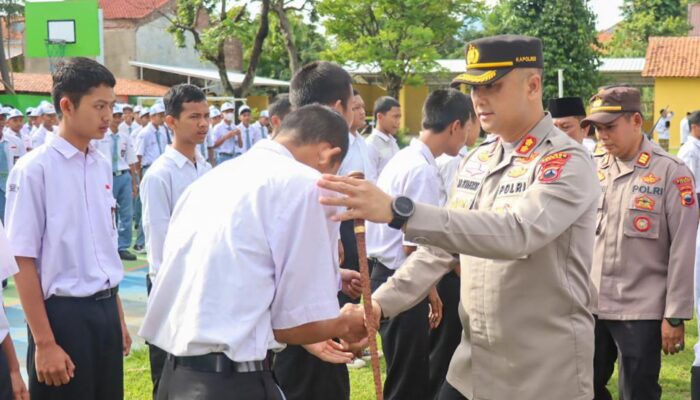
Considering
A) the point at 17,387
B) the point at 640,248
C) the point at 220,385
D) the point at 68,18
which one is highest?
the point at 68,18

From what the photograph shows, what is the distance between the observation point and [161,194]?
443 centimetres

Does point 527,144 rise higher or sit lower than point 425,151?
higher

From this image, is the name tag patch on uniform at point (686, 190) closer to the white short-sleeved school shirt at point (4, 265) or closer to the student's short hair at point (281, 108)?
the student's short hair at point (281, 108)

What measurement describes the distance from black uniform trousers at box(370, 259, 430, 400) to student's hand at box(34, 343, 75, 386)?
2023 mm

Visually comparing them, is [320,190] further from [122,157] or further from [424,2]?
[424,2]

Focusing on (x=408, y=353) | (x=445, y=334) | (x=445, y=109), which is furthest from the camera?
(x=445, y=334)

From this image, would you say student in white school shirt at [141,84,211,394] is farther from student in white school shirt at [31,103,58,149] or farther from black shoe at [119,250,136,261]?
student in white school shirt at [31,103,58,149]

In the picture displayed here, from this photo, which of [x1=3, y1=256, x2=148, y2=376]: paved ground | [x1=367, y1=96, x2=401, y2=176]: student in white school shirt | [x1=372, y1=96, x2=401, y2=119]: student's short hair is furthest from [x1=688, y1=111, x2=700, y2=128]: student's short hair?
[x1=3, y1=256, x2=148, y2=376]: paved ground

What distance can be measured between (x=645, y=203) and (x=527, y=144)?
160 cm

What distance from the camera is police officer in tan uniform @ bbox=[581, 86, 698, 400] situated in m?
4.27

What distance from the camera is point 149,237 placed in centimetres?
438

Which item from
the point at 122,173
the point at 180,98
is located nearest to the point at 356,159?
the point at 180,98

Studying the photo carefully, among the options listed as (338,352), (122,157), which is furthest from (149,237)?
(122,157)

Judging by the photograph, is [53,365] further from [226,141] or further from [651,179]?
[226,141]
